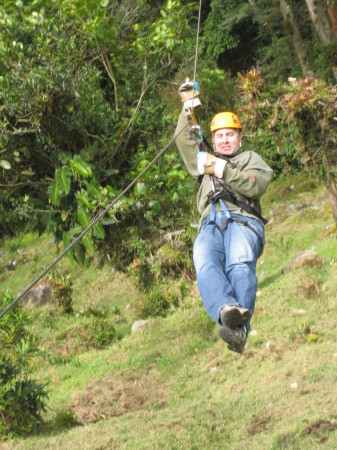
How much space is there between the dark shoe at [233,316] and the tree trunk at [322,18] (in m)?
11.2

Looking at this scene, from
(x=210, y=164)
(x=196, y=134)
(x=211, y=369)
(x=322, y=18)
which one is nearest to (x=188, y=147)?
(x=196, y=134)

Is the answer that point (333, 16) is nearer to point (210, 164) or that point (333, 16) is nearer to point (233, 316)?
point (210, 164)

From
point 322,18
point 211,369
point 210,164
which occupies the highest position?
point 210,164

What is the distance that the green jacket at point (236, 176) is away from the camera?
15.3 feet

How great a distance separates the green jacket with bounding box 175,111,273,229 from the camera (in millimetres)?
4676

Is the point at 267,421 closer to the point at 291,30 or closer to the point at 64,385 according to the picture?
the point at 64,385

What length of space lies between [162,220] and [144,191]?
75 centimetres

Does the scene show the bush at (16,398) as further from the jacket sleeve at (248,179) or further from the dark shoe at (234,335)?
the dark shoe at (234,335)

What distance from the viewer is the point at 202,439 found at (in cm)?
701

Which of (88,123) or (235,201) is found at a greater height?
(88,123)

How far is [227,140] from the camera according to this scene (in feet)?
16.1

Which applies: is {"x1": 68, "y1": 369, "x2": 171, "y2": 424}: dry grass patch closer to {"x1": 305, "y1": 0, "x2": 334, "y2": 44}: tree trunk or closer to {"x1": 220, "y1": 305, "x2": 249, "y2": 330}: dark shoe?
{"x1": 220, "y1": 305, "x2": 249, "y2": 330}: dark shoe

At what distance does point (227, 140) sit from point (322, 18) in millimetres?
10516

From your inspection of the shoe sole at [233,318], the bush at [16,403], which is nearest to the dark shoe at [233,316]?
the shoe sole at [233,318]
